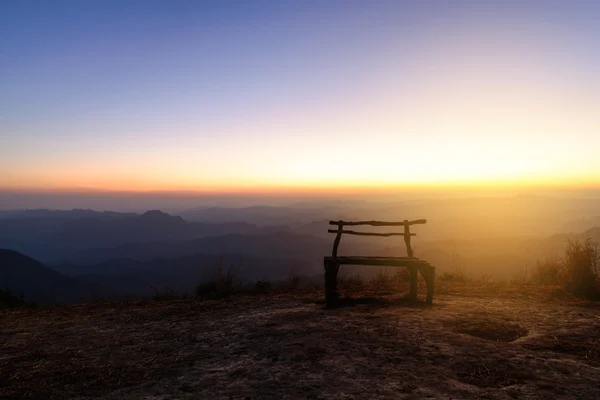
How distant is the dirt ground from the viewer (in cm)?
394

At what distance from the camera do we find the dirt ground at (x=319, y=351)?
12.9ft

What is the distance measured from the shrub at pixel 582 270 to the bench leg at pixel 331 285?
5.29m

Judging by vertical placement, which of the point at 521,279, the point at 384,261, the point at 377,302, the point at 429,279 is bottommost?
the point at 521,279

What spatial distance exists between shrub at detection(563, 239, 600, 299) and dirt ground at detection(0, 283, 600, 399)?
92 cm

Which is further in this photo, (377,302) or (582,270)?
(582,270)

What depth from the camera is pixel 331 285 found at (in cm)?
757

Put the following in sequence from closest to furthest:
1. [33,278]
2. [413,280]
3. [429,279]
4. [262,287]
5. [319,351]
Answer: [319,351] → [429,279] → [413,280] → [262,287] → [33,278]

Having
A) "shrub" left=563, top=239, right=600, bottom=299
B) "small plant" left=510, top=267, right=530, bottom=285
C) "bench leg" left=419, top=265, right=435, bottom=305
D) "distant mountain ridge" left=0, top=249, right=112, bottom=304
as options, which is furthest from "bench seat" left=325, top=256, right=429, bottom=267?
"distant mountain ridge" left=0, top=249, right=112, bottom=304

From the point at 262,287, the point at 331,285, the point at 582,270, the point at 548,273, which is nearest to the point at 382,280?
the point at 331,285

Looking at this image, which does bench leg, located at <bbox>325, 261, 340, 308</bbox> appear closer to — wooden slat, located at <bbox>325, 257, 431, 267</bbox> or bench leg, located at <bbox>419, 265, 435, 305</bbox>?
wooden slat, located at <bbox>325, 257, 431, 267</bbox>

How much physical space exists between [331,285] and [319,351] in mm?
2665

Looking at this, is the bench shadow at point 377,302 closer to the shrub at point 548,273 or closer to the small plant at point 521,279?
the small plant at point 521,279

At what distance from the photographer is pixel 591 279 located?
8.10 metres

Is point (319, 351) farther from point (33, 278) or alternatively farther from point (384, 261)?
point (33, 278)
